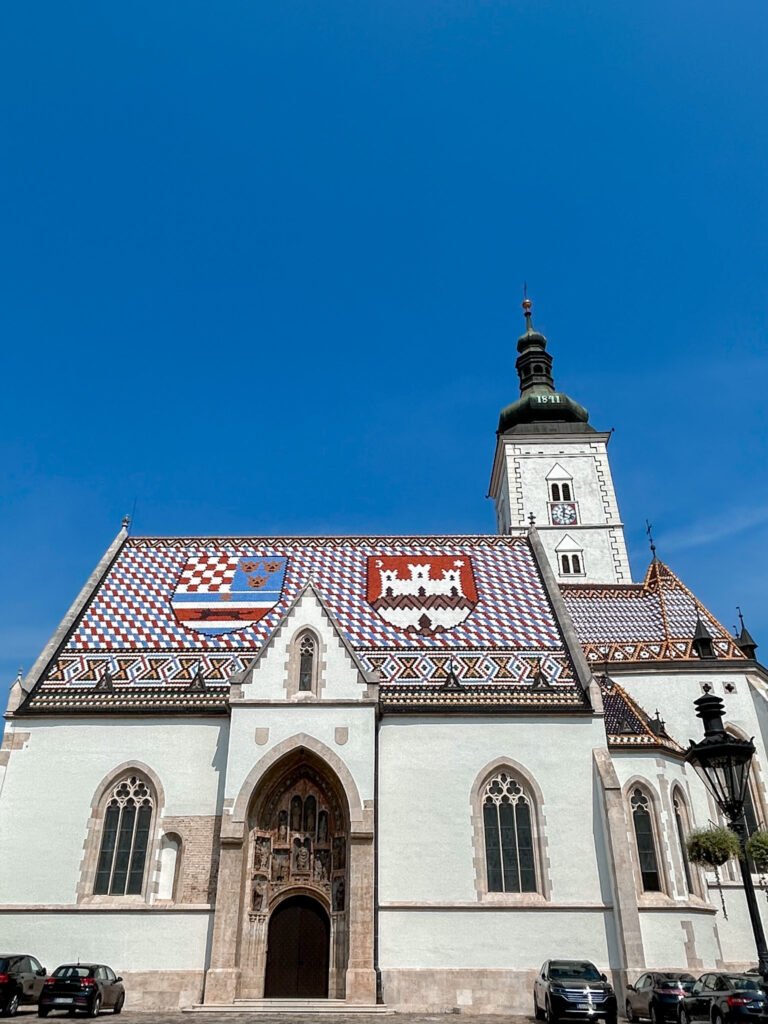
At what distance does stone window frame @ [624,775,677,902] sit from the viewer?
23156mm

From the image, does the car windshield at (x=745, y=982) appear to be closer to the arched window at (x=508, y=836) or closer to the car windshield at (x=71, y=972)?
the arched window at (x=508, y=836)

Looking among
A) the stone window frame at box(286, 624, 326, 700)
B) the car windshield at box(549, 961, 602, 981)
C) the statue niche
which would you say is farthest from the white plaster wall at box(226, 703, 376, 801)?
the car windshield at box(549, 961, 602, 981)

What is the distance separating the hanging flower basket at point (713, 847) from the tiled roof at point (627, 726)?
10.9ft

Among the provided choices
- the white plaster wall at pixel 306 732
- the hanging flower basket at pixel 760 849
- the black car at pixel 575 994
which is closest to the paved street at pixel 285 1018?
the black car at pixel 575 994

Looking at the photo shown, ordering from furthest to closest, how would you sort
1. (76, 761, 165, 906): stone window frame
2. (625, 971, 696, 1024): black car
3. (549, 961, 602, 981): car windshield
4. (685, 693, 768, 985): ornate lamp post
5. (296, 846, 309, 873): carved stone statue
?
(296, 846, 309, 873): carved stone statue, (76, 761, 165, 906): stone window frame, (549, 961, 602, 981): car windshield, (625, 971, 696, 1024): black car, (685, 693, 768, 985): ornate lamp post

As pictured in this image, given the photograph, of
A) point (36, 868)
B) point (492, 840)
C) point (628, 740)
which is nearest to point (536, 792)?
point (492, 840)

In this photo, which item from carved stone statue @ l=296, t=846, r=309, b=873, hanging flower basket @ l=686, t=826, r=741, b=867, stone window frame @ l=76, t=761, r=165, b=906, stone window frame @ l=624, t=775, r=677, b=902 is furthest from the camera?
stone window frame @ l=624, t=775, r=677, b=902

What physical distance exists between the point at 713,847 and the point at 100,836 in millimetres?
17151

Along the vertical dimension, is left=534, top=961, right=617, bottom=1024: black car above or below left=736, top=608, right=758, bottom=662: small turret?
below

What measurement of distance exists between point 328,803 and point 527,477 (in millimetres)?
29091

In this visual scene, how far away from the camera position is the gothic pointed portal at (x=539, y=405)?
50800 millimetres

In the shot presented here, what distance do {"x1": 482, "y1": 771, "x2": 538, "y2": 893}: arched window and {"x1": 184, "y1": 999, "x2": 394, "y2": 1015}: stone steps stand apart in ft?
15.2

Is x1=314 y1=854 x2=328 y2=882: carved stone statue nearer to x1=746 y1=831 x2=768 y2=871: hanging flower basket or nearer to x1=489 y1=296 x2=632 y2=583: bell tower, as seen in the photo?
x1=746 y1=831 x2=768 y2=871: hanging flower basket

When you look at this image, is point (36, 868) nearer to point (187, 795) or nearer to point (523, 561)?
point (187, 795)
